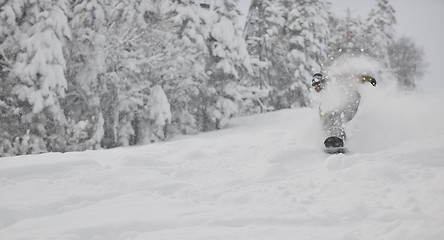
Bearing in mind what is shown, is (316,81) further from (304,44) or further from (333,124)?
(304,44)

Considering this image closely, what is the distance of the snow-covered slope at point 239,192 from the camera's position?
11.5 feet

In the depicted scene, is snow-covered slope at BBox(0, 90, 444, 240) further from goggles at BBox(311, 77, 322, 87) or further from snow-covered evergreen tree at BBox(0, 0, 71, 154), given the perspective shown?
snow-covered evergreen tree at BBox(0, 0, 71, 154)

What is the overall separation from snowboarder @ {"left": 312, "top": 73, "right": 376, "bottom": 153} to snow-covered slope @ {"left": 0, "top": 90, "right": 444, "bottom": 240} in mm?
372

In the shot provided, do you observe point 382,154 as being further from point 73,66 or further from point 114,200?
point 73,66

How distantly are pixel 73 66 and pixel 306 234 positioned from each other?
49.5ft

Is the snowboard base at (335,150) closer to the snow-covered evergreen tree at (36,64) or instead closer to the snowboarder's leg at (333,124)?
the snowboarder's leg at (333,124)

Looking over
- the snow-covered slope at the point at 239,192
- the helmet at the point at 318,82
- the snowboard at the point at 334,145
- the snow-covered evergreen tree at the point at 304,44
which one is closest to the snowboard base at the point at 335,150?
the snowboard at the point at 334,145

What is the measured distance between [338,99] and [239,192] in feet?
12.6

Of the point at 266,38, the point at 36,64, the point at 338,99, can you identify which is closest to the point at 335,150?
the point at 338,99

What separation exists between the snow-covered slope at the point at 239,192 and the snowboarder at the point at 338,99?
0.37 m

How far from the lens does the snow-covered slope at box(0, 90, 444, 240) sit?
3.52m

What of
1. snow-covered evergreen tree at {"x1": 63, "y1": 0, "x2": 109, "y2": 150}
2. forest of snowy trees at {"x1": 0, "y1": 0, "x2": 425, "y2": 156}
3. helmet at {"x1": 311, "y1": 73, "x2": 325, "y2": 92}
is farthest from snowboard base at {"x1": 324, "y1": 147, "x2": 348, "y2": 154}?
snow-covered evergreen tree at {"x1": 63, "y1": 0, "x2": 109, "y2": 150}

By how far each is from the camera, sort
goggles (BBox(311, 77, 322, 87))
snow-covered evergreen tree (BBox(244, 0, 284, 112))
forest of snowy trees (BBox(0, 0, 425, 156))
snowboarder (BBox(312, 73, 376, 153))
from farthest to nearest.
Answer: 1. snow-covered evergreen tree (BBox(244, 0, 284, 112))
2. forest of snowy trees (BBox(0, 0, 425, 156))
3. goggles (BBox(311, 77, 322, 87))
4. snowboarder (BBox(312, 73, 376, 153))

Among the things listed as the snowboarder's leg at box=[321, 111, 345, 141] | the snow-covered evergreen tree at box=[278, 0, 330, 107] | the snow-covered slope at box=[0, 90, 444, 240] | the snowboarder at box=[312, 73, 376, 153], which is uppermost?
the snow-covered evergreen tree at box=[278, 0, 330, 107]
